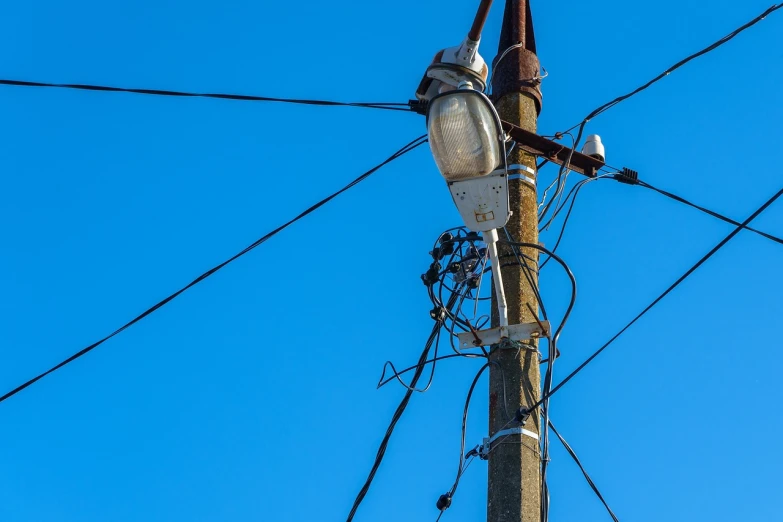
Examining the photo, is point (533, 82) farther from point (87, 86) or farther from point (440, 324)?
point (87, 86)

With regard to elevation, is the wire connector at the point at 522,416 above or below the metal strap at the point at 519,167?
below

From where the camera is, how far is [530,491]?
14.2ft

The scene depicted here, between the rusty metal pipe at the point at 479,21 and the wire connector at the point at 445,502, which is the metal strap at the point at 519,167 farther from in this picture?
the wire connector at the point at 445,502

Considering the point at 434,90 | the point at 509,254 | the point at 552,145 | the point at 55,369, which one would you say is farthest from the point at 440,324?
the point at 55,369

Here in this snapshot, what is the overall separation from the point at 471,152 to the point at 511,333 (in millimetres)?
933

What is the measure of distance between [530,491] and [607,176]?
98.5 inches

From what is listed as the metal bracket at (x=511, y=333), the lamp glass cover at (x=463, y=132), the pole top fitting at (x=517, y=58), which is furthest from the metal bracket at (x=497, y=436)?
the pole top fitting at (x=517, y=58)

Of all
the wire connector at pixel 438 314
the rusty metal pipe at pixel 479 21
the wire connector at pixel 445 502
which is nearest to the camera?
→ the rusty metal pipe at pixel 479 21

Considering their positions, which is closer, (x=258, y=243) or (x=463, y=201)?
(x=463, y=201)

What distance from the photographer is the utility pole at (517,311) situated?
14.3 feet

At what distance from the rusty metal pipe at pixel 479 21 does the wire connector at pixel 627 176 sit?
2.21 m

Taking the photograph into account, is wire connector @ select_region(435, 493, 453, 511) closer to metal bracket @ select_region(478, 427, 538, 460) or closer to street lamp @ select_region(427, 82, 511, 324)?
metal bracket @ select_region(478, 427, 538, 460)

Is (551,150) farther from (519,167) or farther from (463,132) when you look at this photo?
(463,132)

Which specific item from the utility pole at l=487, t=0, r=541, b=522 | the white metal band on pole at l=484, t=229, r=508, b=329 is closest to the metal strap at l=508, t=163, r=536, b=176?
the utility pole at l=487, t=0, r=541, b=522
